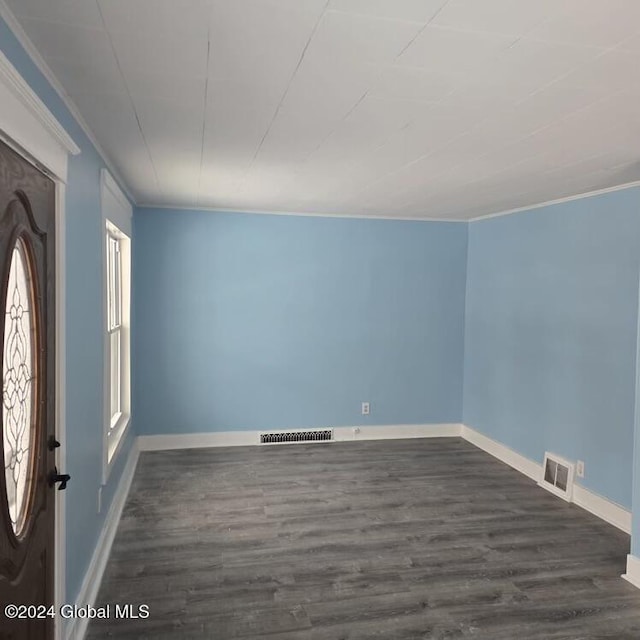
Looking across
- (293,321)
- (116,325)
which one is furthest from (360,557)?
(293,321)

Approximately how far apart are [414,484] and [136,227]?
337 cm

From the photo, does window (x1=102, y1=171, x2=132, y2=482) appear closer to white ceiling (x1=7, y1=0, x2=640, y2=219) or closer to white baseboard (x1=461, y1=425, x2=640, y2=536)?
white ceiling (x1=7, y1=0, x2=640, y2=219)

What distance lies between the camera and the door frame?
1.44 m

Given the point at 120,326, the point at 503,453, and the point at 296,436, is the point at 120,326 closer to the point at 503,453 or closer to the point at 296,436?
the point at 296,436

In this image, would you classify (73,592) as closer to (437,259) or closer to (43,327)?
(43,327)

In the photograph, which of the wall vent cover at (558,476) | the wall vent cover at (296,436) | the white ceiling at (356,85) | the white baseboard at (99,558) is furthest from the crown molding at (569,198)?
the white baseboard at (99,558)

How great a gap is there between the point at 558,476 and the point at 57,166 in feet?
13.0

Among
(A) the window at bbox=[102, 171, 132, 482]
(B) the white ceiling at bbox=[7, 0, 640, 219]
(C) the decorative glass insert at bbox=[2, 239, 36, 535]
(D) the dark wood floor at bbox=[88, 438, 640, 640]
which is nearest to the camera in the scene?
(B) the white ceiling at bbox=[7, 0, 640, 219]

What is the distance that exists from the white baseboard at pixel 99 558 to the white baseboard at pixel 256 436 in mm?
819

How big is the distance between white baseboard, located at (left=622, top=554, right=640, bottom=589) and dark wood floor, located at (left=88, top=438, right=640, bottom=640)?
0.08 meters

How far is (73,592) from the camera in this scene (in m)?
2.29

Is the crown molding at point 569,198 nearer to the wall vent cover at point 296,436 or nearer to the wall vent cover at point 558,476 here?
the wall vent cover at point 558,476

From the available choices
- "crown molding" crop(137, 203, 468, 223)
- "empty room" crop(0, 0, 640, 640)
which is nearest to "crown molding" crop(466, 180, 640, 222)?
"empty room" crop(0, 0, 640, 640)

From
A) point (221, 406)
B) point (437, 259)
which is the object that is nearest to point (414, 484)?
point (221, 406)
